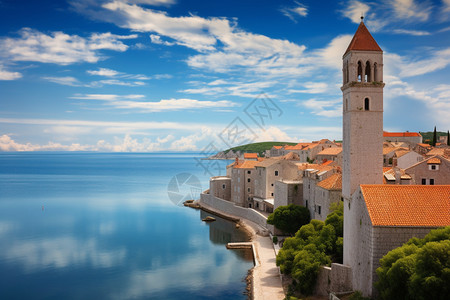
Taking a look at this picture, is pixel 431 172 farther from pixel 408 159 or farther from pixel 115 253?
pixel 115 253

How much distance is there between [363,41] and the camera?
60.1ft

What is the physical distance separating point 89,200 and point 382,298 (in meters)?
59.8

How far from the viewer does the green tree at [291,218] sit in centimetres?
3023

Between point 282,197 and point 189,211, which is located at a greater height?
point 282,197

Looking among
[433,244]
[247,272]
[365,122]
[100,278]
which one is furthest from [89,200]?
[433,244]

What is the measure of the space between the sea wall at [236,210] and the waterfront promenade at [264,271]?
2.90ft

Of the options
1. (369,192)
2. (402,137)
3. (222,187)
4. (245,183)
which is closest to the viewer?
(369,192)

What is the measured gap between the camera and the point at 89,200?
65.4m

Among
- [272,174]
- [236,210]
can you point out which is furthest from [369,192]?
[236,210]

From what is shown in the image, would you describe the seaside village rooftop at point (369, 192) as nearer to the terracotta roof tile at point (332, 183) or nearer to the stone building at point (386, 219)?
the stone building at point (386, 219)

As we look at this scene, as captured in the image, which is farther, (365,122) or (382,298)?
(365,122)

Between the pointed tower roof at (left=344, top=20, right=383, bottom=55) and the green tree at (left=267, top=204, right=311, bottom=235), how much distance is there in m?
15.6

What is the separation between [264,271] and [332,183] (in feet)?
25.1

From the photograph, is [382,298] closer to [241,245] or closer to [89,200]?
[241,245]
